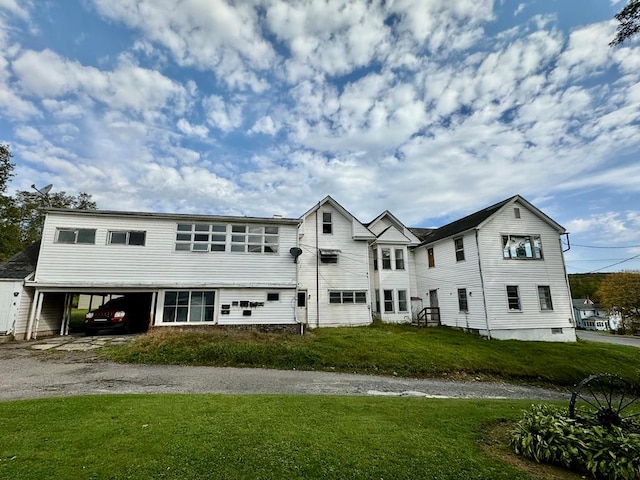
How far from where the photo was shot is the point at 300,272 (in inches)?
788

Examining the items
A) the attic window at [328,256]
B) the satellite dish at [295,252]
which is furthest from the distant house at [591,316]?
the satellite dish at [295,252]

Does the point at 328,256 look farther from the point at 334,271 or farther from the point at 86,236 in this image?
the point at 86,236

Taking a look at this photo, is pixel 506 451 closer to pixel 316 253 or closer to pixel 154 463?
pixel 154 463

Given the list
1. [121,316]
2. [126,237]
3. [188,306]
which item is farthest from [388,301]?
[126,237]

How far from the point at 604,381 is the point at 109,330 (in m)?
23.3

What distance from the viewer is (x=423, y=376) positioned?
1188cm

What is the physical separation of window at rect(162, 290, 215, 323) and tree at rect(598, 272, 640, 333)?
205 ft

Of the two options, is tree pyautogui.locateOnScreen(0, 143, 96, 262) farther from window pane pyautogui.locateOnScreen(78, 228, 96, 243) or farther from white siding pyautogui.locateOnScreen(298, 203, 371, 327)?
white siding pyautogui.locateOnScreen(298, 203, 371, 327)

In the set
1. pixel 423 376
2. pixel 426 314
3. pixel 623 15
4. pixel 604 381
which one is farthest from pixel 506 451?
pixel 426 314

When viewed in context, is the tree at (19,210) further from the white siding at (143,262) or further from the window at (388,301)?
the window at (388,301)

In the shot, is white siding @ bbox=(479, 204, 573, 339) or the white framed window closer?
white siding @ bbox=(479, 204, 573, 339)

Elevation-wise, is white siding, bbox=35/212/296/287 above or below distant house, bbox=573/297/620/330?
above

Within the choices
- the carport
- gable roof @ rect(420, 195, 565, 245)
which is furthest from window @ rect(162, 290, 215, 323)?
gable roof @ rect(420, 195, 565, 245)

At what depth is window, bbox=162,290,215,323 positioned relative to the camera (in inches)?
623
